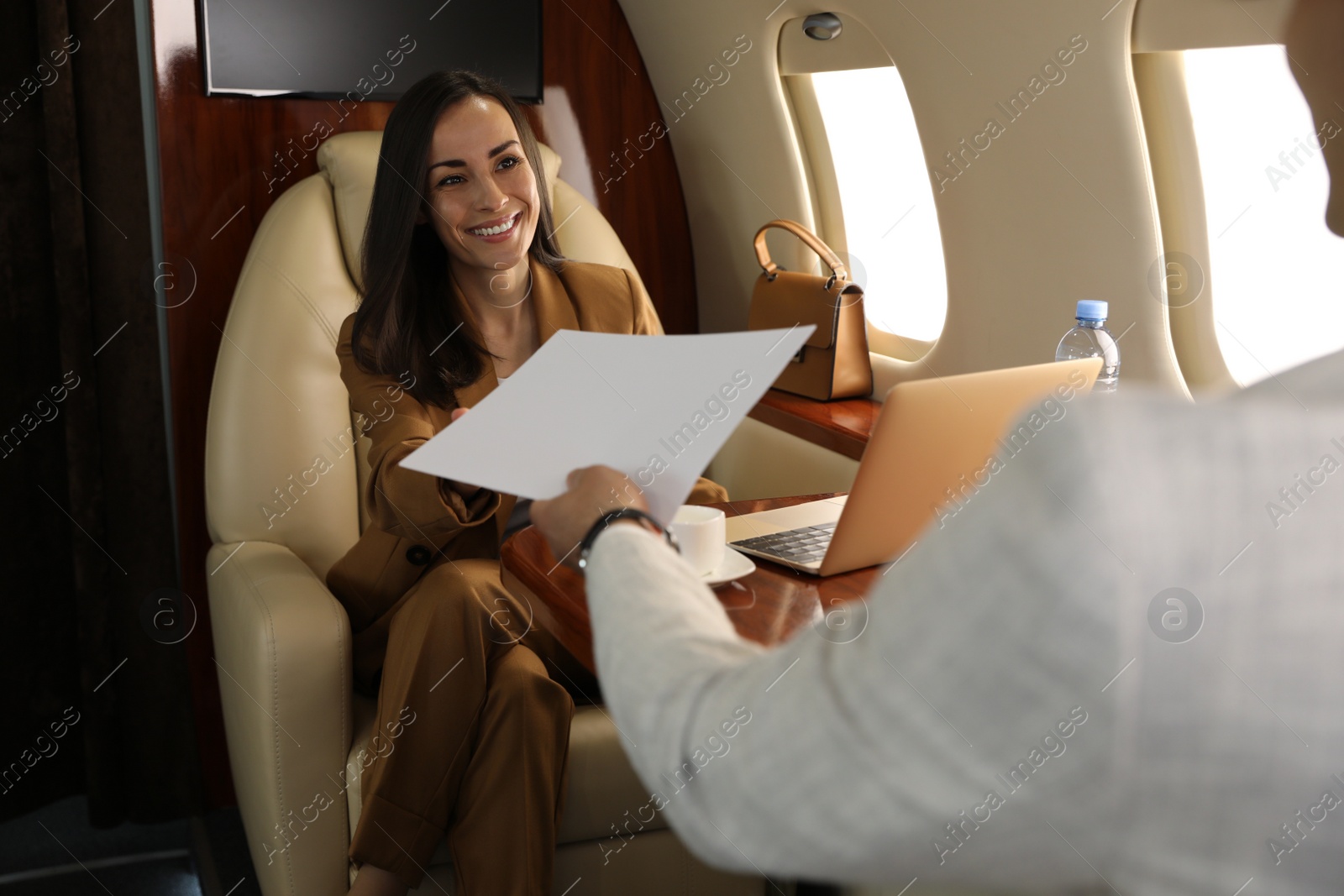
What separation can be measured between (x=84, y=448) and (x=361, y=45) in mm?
1037

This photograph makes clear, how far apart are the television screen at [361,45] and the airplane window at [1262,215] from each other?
150 centimetres

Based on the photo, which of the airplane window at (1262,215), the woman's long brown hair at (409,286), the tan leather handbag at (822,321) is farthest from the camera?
the tan leather handbag at (822,321)

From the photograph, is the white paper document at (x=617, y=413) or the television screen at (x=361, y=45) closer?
the white paper document at (x=617, y=413)

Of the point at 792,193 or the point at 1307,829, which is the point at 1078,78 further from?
the point at 1307,829

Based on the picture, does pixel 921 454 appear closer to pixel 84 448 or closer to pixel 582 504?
pixel 582 504

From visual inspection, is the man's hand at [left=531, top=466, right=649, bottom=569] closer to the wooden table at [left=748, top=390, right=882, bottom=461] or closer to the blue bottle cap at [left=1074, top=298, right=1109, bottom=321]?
the blue bottle cap at [left=1074, top=298, right=1109, bottom=321]

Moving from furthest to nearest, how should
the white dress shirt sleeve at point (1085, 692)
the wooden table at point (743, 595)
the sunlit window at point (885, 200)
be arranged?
1. the sunlit window at point (885, 200)
2. the wooden table at point (743, 595)
3. the white dress shirt sleeve at point (1085, 692)

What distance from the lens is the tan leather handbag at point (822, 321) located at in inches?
91.3

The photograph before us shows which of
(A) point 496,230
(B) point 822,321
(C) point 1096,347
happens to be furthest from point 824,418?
(A) point 496,230

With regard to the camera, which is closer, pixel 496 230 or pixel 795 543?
pixel 795 543

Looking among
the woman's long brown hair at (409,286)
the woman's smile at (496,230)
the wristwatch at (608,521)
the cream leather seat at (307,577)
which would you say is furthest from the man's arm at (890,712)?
the woman's smile at (496,230)

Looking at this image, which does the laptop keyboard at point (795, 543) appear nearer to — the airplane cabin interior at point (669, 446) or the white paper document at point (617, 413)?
the airplane cabin interior at point (669, 446)

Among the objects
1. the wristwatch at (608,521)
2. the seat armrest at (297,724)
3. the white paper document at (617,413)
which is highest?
the white paper document at (617,413)

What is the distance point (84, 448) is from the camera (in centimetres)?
216
